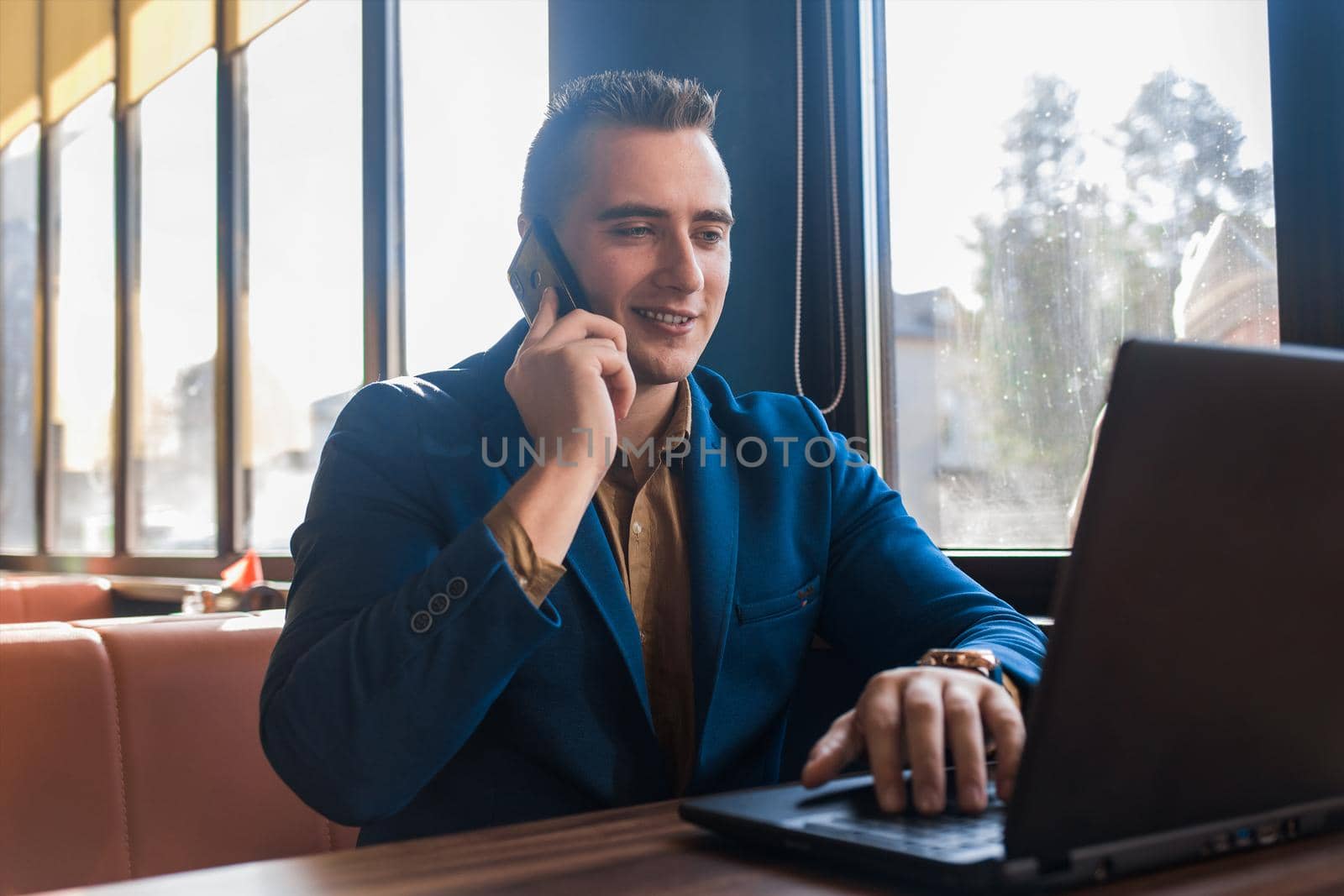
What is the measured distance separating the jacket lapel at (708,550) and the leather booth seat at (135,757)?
2.57ft

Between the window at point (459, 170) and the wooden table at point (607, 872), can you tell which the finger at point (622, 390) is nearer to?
the wooden table at point (607, 872)

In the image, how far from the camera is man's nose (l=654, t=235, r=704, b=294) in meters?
1.67

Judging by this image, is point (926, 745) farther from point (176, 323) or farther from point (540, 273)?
point (176, 323)

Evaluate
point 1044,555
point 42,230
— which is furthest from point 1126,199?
point 42,230

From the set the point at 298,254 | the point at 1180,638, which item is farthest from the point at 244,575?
the point at 1180,638

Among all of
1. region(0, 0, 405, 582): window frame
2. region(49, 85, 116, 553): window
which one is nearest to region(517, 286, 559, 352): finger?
region(0, 0, 405, 582): window frame

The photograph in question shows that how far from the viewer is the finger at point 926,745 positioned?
851 mm

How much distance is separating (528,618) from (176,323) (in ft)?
15.8

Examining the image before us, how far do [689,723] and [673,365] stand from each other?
48 cm

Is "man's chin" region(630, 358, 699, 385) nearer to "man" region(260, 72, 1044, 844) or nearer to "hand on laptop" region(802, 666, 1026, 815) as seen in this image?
"man" region(260, 72, 1044, 844)

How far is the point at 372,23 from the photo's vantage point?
4.01m

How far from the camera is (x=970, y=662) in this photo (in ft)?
3.65

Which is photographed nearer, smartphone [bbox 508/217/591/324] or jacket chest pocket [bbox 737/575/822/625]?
jacket chest pocket [bbox 737/575/822/625]

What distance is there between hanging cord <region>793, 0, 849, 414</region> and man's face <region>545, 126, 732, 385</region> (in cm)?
77
